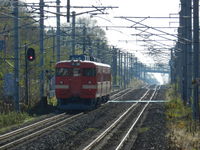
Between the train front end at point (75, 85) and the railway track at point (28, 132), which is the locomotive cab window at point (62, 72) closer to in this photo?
the train front end at point (75, 85)

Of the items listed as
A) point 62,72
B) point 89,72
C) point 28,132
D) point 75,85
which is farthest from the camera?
point 62,72

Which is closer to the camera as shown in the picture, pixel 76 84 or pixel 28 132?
pixel 28 132

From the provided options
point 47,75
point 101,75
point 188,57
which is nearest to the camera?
point 188,57

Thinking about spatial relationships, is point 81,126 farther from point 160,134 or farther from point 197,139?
point 197,139

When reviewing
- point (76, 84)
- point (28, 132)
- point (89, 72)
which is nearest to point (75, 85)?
point (76, 84)

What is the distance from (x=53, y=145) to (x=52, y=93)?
2042 centimetres

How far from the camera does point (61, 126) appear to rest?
75.2ft

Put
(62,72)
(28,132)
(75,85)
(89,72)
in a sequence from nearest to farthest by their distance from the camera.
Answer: (28,132) → (75,85) → (89,72) → (62,72)

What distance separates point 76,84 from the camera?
31531 mm

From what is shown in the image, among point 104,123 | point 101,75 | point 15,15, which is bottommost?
point 104,123

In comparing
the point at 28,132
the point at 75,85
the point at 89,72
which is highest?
Answer: the point at 89,72

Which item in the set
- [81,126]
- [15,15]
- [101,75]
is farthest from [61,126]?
[101,75]

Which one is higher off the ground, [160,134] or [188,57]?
[188,57]

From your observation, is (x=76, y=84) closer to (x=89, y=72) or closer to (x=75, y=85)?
(x=75, y=85)
